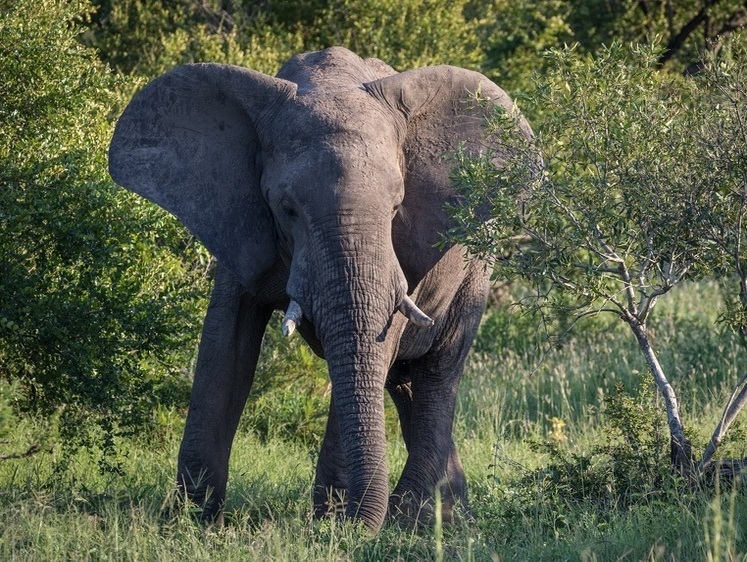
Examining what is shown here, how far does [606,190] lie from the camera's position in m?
6.70

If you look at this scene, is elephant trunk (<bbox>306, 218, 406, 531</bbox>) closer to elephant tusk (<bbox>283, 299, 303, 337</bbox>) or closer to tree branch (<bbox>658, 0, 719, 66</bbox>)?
elephant tusk (<bbox>283, 299, 303, 337</bbox>)

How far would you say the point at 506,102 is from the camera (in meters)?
7.37

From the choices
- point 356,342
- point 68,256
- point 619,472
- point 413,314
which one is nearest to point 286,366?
point 68,256

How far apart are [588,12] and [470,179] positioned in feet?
36.9

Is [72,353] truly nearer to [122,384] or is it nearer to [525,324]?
[122,384]

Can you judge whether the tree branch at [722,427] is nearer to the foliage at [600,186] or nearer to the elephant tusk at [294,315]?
the foliage at [600,186]

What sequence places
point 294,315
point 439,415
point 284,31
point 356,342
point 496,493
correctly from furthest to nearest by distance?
point 284,31 → point 496,493 → point 439,415 → point 294,315 → point 356,342

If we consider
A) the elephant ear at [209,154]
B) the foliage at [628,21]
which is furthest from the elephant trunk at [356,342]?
the foliage at [628,21]

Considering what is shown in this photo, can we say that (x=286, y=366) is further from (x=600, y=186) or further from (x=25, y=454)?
(x=600, y=186)

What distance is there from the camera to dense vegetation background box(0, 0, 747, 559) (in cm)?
611

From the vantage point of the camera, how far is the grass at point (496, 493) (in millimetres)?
5734

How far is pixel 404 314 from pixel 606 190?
1182 mm

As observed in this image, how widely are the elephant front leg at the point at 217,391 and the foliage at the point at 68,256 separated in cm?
91

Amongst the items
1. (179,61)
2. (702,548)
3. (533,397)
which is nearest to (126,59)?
(179,61)
